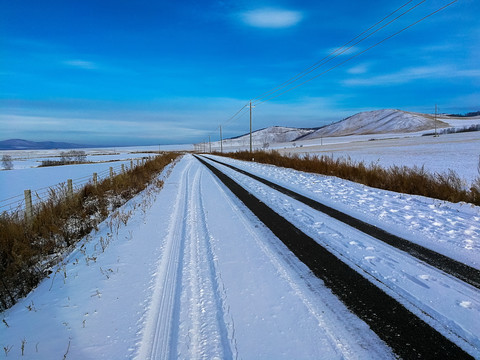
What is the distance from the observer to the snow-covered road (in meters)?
2.33

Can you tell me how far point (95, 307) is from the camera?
2.99 metres

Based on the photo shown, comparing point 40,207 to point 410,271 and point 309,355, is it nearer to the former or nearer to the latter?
point 309,355

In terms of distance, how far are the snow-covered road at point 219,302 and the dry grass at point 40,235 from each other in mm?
407

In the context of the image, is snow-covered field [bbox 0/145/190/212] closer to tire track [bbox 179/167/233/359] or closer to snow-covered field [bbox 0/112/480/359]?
snow-covered field [bbox 0/112/480/359]

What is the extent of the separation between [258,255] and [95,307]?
2.33 metres

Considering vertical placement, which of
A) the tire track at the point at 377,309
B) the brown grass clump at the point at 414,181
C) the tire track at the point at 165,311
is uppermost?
the brown grass clump at the point at 414,181

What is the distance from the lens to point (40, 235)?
19.0 ft

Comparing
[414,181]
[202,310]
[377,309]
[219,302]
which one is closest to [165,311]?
[202,310]

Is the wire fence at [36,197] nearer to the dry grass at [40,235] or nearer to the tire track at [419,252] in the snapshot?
the dry grass at [40,235]

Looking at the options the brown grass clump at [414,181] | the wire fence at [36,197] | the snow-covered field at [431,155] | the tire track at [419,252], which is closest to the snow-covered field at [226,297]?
the tire track at [419,252]

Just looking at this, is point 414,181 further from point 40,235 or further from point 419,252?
point 40,235

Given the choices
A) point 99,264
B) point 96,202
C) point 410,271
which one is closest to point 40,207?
point 96,202

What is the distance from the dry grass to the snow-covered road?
1.34ft

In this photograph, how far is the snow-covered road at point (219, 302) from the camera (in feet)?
7.65
